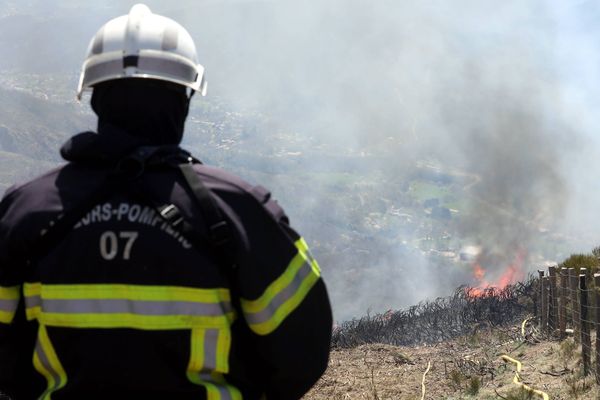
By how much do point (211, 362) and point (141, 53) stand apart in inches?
30.7

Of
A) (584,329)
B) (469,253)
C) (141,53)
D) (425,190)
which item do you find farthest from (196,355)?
(425,190)

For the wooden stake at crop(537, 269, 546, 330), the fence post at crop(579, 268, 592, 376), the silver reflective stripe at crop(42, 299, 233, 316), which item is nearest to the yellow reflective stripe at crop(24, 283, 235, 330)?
the silver reflective stripe at crop(42, 299, 233, 316)

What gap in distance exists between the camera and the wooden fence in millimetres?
7605

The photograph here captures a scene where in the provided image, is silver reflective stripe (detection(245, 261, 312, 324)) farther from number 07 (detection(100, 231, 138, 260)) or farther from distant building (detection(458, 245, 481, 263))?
distant building (detection(458, 245, 481, 263))

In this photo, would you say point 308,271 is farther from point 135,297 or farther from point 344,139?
point 344,139

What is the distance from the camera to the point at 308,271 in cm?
217

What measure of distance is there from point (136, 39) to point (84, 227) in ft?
1.66

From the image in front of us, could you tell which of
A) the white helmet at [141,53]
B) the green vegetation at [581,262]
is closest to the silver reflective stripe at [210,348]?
the white helmet at [141,53]

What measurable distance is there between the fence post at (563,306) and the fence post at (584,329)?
147 cm

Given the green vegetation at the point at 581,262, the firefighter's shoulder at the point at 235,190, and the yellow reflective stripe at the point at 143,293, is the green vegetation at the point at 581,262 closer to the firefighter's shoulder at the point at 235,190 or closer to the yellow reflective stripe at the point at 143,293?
the firefighter's shoulder at the point at 235,190

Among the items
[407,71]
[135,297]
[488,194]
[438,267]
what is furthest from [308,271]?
[407,71]

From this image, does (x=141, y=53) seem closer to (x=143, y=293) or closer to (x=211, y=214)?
(x=211, y=214)

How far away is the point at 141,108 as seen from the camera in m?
2.21

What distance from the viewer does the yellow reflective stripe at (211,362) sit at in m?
2.03
